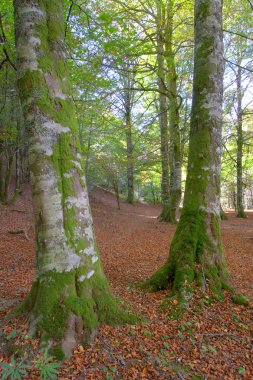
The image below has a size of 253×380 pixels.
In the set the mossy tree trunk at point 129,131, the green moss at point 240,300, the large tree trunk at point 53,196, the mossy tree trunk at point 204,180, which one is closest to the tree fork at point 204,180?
the mossy tree trunk at point 204,180

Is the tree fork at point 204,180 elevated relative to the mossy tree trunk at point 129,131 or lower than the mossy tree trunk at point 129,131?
lower

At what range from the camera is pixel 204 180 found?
4.01m

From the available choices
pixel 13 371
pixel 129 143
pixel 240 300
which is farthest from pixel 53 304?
pixel 129 143

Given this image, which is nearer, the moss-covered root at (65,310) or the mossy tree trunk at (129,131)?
the moss-covered root at (65,310)

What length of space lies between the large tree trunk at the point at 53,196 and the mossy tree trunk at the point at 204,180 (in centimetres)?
162

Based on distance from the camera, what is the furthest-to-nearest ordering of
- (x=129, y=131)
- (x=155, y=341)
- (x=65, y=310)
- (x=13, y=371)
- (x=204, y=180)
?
(x=129, y=131) < (x=204, y=180) < (x=155, y=341) < (x=65, y=310) < (x=13, y=371)

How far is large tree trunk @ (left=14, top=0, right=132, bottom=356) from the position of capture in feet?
8.36

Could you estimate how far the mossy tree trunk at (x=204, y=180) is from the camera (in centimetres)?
390

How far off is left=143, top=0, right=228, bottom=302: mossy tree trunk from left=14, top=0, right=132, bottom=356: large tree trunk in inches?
63.9

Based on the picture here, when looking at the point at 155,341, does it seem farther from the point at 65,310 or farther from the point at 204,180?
the point at 204,180

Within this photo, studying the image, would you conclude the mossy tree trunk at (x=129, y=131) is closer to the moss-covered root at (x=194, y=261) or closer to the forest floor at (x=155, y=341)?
the moss-covered root at (x=194, y=261)

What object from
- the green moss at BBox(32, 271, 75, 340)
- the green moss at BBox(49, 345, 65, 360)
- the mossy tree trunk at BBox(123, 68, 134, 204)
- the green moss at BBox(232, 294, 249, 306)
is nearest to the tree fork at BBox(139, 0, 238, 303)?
the green moss at BBox(232, 294, 249, 306)

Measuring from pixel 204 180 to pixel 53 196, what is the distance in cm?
Answer: 245

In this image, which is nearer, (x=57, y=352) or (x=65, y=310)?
(x=57, y=352)
